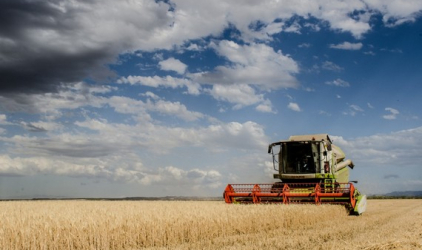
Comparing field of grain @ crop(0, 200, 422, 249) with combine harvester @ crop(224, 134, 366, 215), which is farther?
combine harvester @ crop(224, 134, 366, 215)

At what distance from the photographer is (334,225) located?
11.8m

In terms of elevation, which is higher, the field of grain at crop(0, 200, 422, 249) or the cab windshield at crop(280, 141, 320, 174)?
the cab windshield at crop(280, 141, 320, 174)

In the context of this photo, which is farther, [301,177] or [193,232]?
[301,177]

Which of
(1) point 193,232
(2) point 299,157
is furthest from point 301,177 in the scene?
(1) point 193,232

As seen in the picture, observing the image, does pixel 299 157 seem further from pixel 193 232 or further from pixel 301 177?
pixel 193 232

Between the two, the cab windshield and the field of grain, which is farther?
the cab windshield

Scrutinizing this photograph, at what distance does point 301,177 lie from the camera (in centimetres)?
1672

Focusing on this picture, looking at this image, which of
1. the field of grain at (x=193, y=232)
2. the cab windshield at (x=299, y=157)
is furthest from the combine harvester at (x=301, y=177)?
the field of grain at (x=193, y=232)

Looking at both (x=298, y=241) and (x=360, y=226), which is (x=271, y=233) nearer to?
(x=298, y=241)

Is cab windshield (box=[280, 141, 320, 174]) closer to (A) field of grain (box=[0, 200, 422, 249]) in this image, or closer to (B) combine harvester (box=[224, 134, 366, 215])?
(B) combine harvester (box=[224, 134, 366, 215])

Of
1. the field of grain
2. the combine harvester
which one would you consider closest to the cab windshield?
the combine harvester

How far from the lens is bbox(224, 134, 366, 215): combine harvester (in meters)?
15.4

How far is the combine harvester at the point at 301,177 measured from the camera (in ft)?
50.6

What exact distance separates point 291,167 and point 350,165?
6213 millimetres
